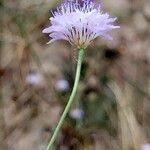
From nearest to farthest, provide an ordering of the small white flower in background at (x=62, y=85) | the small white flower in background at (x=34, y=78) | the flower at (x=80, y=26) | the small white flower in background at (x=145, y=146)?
the flower at (x=80, y=26)
the small white flower in background at (x=145, y=146)
the small white flower in background at (x=62, y=85)
the small white flower in background at (x=34, y=78)

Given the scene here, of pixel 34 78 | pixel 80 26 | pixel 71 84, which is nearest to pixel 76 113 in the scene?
pixel 71 84

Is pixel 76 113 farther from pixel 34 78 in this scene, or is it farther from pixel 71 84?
pixel 34 78

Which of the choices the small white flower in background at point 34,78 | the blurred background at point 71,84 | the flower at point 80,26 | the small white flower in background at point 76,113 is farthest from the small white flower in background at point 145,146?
the flower at point 80,26

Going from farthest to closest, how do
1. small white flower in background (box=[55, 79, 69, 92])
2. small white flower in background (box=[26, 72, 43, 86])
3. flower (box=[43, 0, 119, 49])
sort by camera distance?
small white flower in background (box=[26, 72, 43, 86])
small white flower in background (box=[55, 79, 69, 92])
flower (box=[43, 0, 119, 49])

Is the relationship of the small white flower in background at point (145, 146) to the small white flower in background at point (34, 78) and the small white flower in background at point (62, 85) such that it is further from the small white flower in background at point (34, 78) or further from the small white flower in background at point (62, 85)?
the small white flower in background at point (34, 78)

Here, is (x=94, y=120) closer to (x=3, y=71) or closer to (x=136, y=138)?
(x=136, y=138)

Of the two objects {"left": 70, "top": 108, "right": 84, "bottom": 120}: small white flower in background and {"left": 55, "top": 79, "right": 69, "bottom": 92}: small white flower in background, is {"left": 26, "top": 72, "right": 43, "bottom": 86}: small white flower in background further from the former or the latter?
{"left": 70, "top": 108, "right": 84, "bottom": 120}: small white flower in background

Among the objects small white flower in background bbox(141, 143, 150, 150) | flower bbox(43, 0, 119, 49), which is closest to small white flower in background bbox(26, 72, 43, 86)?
small white flower in background bbox(141, 143, 150, 150)
